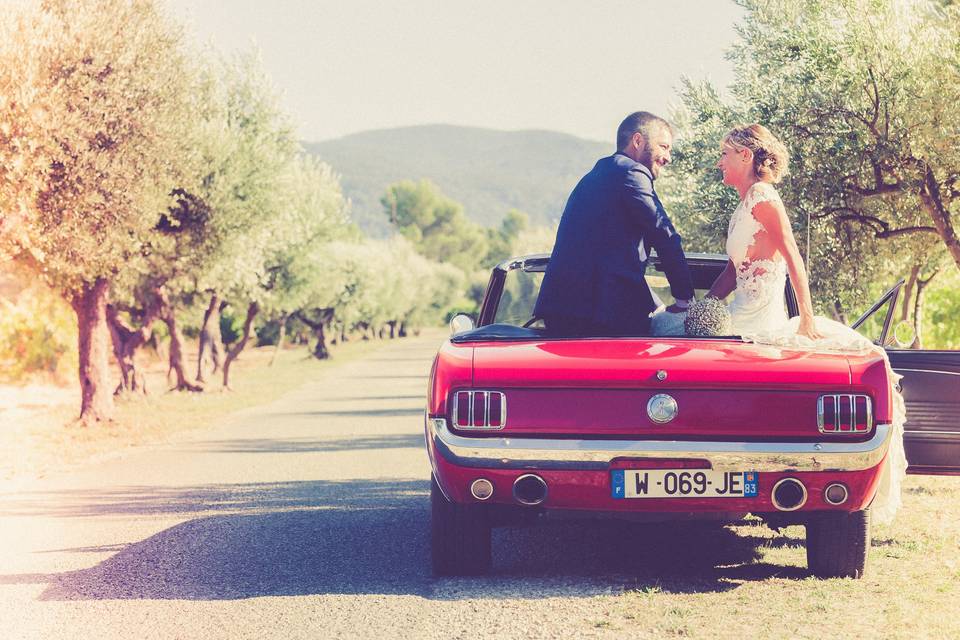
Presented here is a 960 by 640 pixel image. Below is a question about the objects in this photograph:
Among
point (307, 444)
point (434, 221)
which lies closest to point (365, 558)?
point (307, 444)

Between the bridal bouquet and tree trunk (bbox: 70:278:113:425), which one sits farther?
tree trunk (bbox: 70:278:113:425)

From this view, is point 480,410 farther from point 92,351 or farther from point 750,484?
point 92,351

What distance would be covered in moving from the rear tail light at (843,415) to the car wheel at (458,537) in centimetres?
162

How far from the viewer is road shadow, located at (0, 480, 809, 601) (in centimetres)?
553

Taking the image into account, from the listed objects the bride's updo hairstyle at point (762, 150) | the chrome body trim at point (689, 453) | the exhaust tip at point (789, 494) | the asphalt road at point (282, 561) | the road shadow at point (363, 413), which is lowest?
the road shadow at point (363, 413)

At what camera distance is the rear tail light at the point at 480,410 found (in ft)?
16.5

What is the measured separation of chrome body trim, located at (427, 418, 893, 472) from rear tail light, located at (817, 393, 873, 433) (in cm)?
6

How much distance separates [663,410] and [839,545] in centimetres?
127

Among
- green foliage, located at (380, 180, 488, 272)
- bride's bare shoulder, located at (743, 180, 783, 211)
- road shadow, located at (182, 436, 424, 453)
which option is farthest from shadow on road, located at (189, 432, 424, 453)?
green foliage, located at (380, 180, 488, 272)

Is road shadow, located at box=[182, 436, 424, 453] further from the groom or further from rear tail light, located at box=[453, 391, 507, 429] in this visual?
rear tail light, located at box=[453, 391, 507, 429]

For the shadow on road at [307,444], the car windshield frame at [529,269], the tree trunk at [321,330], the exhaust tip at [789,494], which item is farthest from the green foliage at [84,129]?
the tree trunk at [321,330]

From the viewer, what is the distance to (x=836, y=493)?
500 centimetres

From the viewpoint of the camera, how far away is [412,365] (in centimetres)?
3938

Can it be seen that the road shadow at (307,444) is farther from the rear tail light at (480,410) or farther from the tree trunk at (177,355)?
the tree trunk at (177,355)
